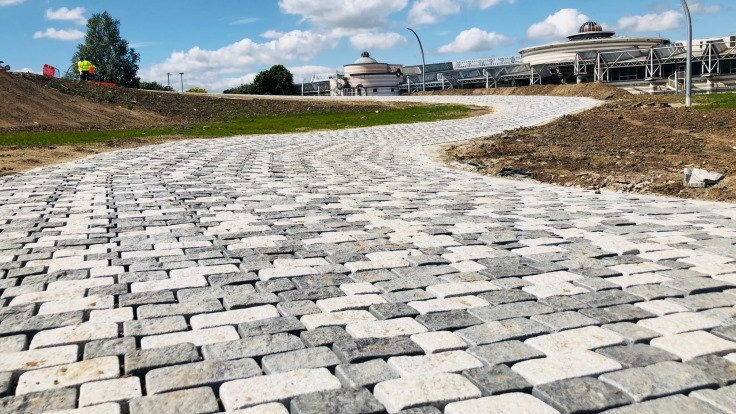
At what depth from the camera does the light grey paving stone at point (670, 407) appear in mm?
2400

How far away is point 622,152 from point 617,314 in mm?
9742

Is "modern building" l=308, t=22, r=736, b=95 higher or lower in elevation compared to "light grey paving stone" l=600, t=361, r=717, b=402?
higher

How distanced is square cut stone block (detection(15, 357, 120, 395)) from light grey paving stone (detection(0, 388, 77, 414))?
1.9 inches

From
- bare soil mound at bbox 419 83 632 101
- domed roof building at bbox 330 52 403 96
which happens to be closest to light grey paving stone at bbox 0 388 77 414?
bare soil mound at bbox 419 83 632 101

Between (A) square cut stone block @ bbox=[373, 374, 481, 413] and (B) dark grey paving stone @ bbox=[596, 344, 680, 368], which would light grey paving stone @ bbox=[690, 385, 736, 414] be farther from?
(A) square cut stone block @ bbox=[373, 374, 481, 413]

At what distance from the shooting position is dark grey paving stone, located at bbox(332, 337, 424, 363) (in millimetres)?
2918

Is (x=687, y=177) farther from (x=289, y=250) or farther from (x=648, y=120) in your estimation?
(x=648, y=120)

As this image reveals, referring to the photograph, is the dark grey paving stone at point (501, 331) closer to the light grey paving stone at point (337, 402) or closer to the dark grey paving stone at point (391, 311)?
the dark grey paving stone at point (391, 311)

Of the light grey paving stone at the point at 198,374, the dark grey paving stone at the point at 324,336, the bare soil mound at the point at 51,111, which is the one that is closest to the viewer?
the light grey paving stone at the point at 198,374

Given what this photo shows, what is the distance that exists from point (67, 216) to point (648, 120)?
14996 millimetres

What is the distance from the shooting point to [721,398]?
2.49 m

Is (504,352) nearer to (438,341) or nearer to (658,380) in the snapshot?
(438,341)

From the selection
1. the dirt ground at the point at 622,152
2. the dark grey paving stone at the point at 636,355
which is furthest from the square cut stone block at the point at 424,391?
the dirt ground at the point at 622,152

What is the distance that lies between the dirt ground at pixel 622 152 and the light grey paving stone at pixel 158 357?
23.4ft
